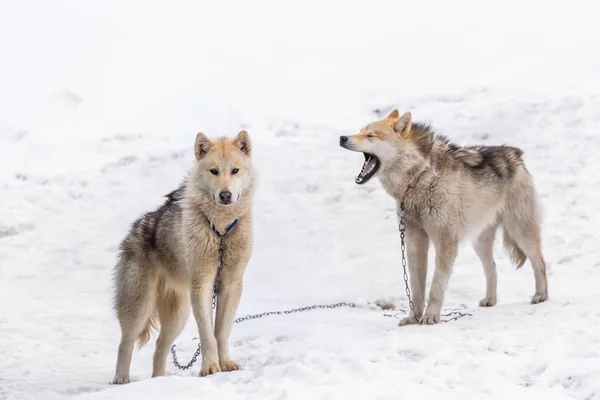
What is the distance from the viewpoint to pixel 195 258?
5.47 m

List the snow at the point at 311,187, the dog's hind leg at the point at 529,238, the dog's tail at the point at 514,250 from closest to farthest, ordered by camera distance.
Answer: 1. the snow at the point at 311,187
2. the dog's hind leg at the point at 529,238
3. the dog's tail at the point at 514,250

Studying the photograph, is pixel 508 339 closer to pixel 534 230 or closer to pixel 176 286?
pixel 534 230

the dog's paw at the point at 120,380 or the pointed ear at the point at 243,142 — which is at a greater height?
the pointed ear at the point at 243,142

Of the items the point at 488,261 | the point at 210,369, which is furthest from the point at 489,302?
the point at 210,369

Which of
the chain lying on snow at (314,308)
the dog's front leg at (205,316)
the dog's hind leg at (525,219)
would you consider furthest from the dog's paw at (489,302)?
the dog's front leg at (205,316)

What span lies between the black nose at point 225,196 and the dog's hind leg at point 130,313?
1.27 metres

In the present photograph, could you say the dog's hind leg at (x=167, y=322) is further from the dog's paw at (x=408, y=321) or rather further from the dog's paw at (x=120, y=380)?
the dog's paw at (x=408, y=321)

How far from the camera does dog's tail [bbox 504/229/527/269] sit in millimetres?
7395

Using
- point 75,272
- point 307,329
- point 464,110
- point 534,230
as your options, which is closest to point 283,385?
point 307,329

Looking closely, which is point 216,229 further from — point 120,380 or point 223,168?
point 120,380

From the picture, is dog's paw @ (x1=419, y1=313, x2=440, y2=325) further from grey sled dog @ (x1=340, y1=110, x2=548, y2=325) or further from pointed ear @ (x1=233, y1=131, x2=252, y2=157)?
pointed ear @ (x1=233, y1=131, x2=252, y2=157)

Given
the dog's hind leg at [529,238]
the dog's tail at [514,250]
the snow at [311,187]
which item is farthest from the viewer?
the dog's tail at [514,250]

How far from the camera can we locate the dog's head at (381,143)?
22.5 ft

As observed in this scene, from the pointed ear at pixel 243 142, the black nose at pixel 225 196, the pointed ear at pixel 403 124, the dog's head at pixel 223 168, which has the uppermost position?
the pointed ear at pixel 403 124
